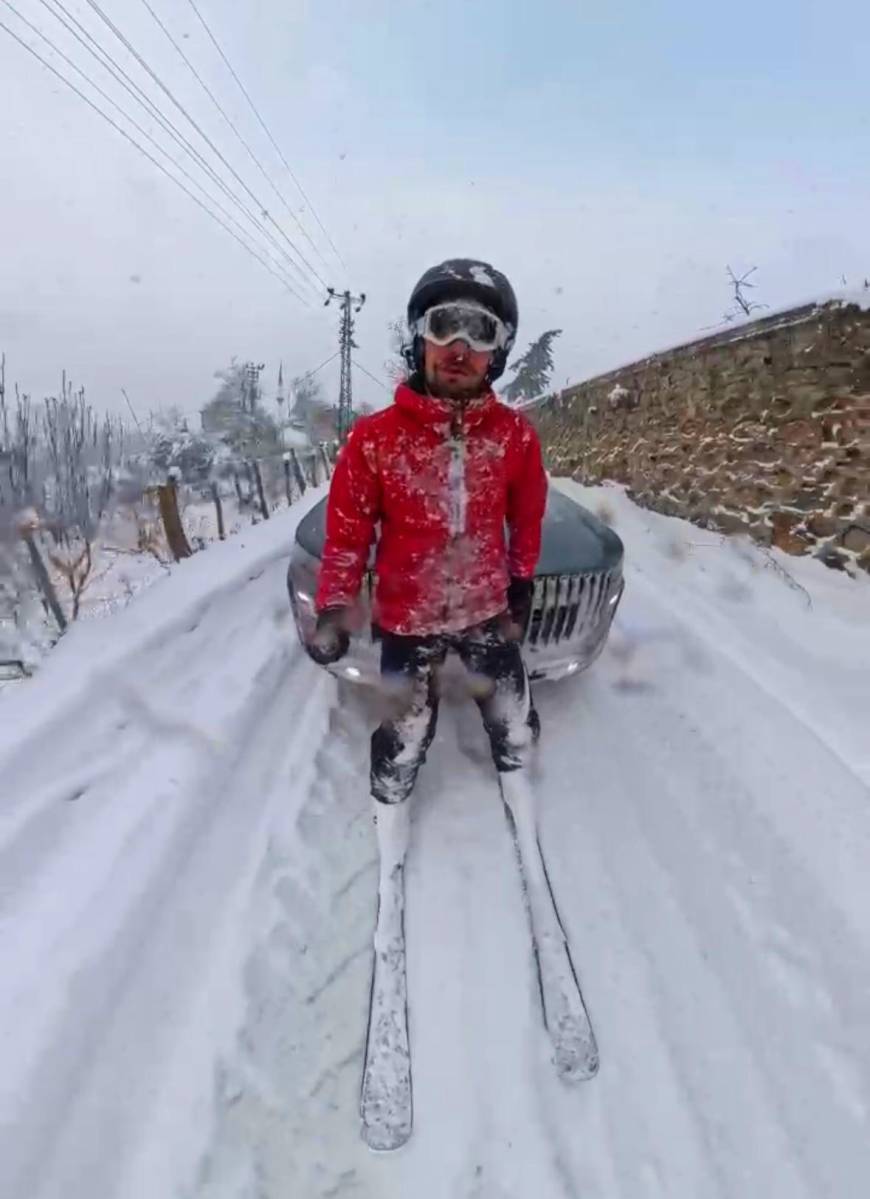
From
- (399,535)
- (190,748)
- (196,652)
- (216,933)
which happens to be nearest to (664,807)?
(399,535)

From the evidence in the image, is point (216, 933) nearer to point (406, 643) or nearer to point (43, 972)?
point (43, 972)

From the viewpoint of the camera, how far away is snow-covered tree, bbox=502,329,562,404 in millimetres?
33344

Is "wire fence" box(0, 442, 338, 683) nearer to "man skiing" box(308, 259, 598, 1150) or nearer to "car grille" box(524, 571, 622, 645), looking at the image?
"car grille" box(524, 571, 622, 645)

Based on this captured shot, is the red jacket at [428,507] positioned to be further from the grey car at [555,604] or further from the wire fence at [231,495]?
the wire fence at [231,495]

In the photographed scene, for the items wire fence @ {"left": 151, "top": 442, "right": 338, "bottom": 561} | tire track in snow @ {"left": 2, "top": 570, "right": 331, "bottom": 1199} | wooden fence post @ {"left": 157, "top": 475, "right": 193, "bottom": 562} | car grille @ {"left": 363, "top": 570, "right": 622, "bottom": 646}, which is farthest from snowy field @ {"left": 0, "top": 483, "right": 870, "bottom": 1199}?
wire fence @ {"left": 151, "top": 442, "right": 338, "bottom": 561}

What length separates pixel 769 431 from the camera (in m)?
5.14

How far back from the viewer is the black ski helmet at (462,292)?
6.47ft

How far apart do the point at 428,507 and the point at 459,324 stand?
0.56 m

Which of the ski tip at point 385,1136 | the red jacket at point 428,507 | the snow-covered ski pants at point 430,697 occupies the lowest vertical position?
the ski tip at point 385,1136

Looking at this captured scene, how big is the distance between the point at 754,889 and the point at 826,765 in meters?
0.67

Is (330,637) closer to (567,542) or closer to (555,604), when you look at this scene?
(555,604)

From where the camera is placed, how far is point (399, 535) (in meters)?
2.10

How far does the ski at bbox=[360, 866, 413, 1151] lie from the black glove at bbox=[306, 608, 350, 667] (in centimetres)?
77

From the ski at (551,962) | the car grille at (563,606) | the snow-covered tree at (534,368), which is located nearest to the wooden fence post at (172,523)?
the car grille at (563,606)
